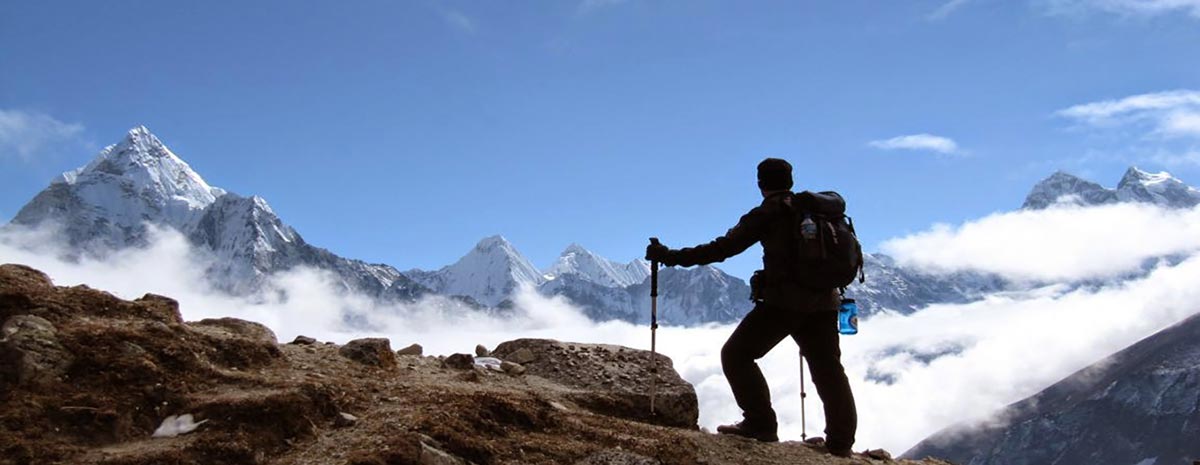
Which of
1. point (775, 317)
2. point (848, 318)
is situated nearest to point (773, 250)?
point (775, 317)

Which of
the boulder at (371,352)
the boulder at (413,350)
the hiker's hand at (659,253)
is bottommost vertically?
the boulder at (371,352)

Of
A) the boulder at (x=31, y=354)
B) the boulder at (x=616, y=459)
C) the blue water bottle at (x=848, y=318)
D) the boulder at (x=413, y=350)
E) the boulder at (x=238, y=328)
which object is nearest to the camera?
the boulder at (x=31, y=354)

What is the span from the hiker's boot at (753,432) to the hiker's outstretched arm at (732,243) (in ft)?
6.19

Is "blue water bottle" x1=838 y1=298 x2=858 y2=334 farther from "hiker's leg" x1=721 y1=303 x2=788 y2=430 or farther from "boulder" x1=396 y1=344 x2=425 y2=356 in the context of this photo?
"boulder" x1=396 y1=344 x2=425 y2=356

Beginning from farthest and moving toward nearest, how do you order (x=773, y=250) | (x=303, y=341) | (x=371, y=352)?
1. (x=303, y=341)
2. (x=371, y=352)
3. (x=773, y=250)

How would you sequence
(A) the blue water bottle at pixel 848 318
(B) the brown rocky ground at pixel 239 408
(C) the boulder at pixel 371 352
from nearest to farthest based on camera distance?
(B) the brown rocky ground at pixel 239 408, (A) the blue water bottle at pixel 848 318, (C) the boulder at pixel 371 352

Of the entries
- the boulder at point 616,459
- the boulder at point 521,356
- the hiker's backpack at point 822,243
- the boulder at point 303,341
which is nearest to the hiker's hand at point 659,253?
the hiker's backpack at point 822,243

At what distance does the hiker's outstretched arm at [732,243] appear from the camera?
10.8m

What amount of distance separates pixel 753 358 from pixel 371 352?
5053mm

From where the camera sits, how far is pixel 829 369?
10.9 m

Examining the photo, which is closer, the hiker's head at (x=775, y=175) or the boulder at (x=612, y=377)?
the hiker's head at (x=775, y=175)

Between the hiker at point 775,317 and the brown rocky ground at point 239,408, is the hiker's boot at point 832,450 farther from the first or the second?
the brown rocky ground at point 239,408

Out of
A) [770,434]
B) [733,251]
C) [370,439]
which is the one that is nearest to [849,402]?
[770,434]

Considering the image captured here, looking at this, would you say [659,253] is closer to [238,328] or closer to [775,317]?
[775,317]
